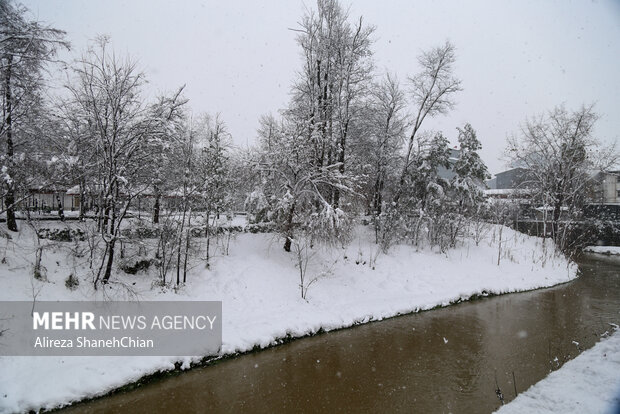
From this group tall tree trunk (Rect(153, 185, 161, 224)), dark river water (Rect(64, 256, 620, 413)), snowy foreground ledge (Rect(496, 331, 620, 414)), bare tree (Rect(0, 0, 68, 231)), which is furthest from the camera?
tall tree trunk (Rect(153, 185, 161, 224))

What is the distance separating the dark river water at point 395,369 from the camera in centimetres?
748

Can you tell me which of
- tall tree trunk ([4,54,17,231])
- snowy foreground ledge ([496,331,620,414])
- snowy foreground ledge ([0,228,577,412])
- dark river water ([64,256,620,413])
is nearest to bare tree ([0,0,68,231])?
tall tree trunk ([4,54,17,231])

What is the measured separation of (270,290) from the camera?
42.5 ft

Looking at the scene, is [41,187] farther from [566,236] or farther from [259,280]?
[566,236]

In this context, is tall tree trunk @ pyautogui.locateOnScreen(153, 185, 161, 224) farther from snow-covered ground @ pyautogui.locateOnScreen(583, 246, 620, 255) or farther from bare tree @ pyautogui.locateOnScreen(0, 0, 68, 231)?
snow-covered ground @ pyautogui.locateOnScreen(583, 246, 620, 255)

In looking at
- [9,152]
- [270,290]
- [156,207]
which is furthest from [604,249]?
[9,152]

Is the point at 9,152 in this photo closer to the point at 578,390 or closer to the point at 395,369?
the point at 395,369

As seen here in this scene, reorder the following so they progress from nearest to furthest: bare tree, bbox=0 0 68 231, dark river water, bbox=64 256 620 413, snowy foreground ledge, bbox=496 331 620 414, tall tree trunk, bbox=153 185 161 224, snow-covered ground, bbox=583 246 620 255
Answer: snowy foreground ledge, bbox=496 331 620 414 → dark river water, bbox=64 256 620 413 → bare tree, bbox=0 0 68 231 → tall tree trunk, bbox=153 185 161 224 → snow-covered ground, bbox=583 246 620 255

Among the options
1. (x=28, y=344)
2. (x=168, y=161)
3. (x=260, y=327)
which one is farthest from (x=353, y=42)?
(x=28, y=344)

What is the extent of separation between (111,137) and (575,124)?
102ft

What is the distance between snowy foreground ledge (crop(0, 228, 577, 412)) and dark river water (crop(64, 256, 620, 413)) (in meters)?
0.51

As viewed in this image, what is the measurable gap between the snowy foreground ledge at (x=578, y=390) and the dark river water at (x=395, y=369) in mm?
469

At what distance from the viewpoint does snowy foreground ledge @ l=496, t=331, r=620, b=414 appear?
661cm

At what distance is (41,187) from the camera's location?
447 inches
